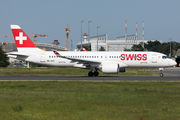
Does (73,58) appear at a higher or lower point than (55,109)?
higher

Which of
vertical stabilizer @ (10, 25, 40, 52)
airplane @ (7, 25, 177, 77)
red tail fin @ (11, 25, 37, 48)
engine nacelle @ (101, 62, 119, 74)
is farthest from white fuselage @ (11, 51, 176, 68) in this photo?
red tail fin @ (11, 25, 37, 48)

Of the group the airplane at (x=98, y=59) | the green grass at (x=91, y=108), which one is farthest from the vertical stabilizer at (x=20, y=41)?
the green grass at (x=91, y=108)

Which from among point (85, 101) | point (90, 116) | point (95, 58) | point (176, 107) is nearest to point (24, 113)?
point (90, 116)

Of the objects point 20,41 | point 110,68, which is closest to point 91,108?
point 110,68

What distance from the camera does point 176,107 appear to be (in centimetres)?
1270

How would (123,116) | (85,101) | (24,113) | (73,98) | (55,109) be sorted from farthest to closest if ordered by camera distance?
(73,98) < (85,101) < (55,109) < (24,113) < (123,116)

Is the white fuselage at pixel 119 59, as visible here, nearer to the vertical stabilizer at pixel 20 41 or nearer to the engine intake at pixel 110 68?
the engine intake at pixel 110 68

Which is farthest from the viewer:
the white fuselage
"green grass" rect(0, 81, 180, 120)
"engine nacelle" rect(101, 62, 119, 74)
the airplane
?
the white fuselage

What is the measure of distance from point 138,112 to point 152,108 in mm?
1268

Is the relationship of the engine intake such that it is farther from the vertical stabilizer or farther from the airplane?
the vertical stabilizer

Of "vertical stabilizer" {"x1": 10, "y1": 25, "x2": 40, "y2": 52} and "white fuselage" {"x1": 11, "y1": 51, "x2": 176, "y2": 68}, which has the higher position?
"vertical stabilizer" {"x1": 10, "y1": 25, "x2": 40, "y2": 52}

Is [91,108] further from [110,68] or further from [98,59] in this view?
[98,59]

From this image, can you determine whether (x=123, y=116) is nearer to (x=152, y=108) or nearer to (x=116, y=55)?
(x=152, y=108)

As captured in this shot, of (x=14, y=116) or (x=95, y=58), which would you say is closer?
(x=14, y=116)
